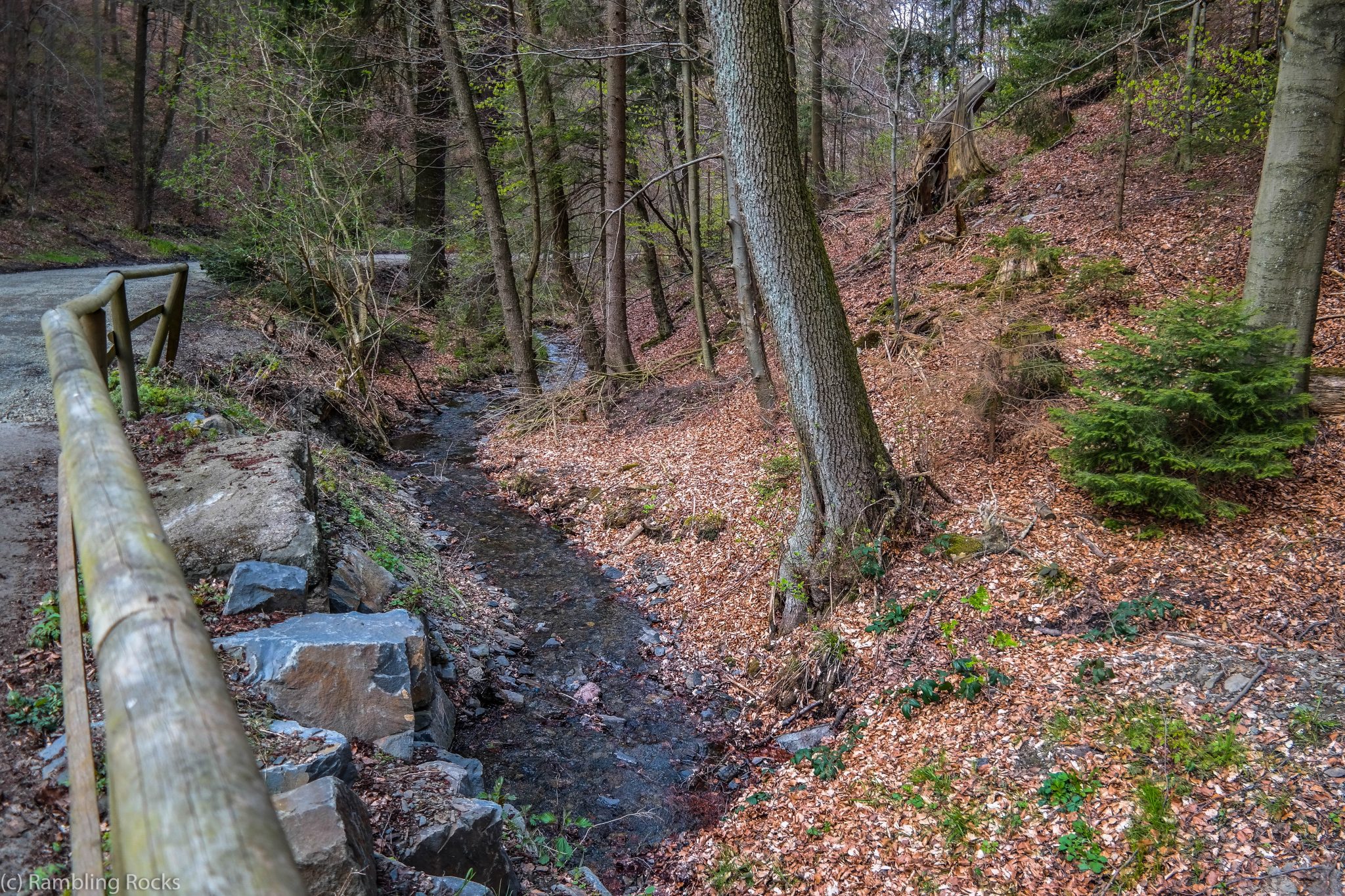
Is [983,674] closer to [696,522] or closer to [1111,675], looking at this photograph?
[1111,675]

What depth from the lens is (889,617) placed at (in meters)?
5.85

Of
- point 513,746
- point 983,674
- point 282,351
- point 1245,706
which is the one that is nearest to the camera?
point 1245,706

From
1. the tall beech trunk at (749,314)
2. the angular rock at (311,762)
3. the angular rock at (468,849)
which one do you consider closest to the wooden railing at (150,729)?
the angular rock at (311,762)

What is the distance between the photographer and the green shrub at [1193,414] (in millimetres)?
5371

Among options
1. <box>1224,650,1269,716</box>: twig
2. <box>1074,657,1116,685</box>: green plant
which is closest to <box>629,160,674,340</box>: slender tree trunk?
<box>1074,657,1116,685</box>: green plant

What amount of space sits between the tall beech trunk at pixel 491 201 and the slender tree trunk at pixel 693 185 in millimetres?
3338

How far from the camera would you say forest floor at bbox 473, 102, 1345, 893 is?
149 inches

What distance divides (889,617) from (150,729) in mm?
5359

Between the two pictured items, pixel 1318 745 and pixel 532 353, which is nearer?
pixel 1318 745

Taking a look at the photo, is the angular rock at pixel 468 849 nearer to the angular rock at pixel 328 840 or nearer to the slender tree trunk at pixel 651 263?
the angular rock at pixel 328 840

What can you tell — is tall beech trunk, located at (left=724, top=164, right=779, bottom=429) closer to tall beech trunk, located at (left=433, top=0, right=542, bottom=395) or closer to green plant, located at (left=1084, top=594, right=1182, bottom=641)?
tall beech trunk, located at (left=433, top=0, right=542, bottom=395)

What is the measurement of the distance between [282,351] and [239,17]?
7252 millimetres

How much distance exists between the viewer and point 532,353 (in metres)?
14.2

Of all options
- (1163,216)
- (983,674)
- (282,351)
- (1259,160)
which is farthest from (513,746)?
(1259,160)
